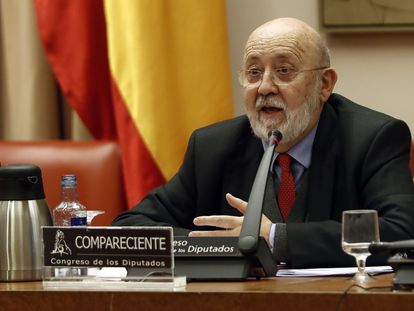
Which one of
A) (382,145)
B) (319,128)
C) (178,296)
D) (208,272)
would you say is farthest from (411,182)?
(178,296)

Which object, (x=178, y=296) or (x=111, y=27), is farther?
(x=111, y=27)

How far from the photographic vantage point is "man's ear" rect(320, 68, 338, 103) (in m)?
3.45

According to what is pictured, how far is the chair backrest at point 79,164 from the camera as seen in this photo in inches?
157

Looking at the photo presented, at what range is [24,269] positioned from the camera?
98.3 inches

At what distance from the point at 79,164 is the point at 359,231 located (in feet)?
6.47

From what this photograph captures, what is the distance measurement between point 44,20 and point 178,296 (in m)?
2.72

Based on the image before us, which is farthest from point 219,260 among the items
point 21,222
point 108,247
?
point 21,222

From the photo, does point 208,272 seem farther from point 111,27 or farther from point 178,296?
point 111,27

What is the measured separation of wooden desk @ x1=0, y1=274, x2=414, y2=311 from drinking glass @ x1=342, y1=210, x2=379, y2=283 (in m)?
0.07

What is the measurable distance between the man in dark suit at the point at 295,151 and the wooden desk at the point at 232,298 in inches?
33.1

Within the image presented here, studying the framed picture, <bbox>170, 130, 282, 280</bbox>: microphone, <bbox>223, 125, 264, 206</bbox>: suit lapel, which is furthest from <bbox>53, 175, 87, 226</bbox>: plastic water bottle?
the framed picture

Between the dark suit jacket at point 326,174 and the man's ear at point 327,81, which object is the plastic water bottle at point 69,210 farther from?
the man's ear at point 327,81

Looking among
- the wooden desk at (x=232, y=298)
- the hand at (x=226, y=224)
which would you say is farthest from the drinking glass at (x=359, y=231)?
the hand at (x=226, y=224)

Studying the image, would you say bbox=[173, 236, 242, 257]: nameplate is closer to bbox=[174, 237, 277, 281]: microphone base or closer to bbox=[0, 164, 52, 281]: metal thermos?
bbox=[174, 237, 277, 281]: microphone base
